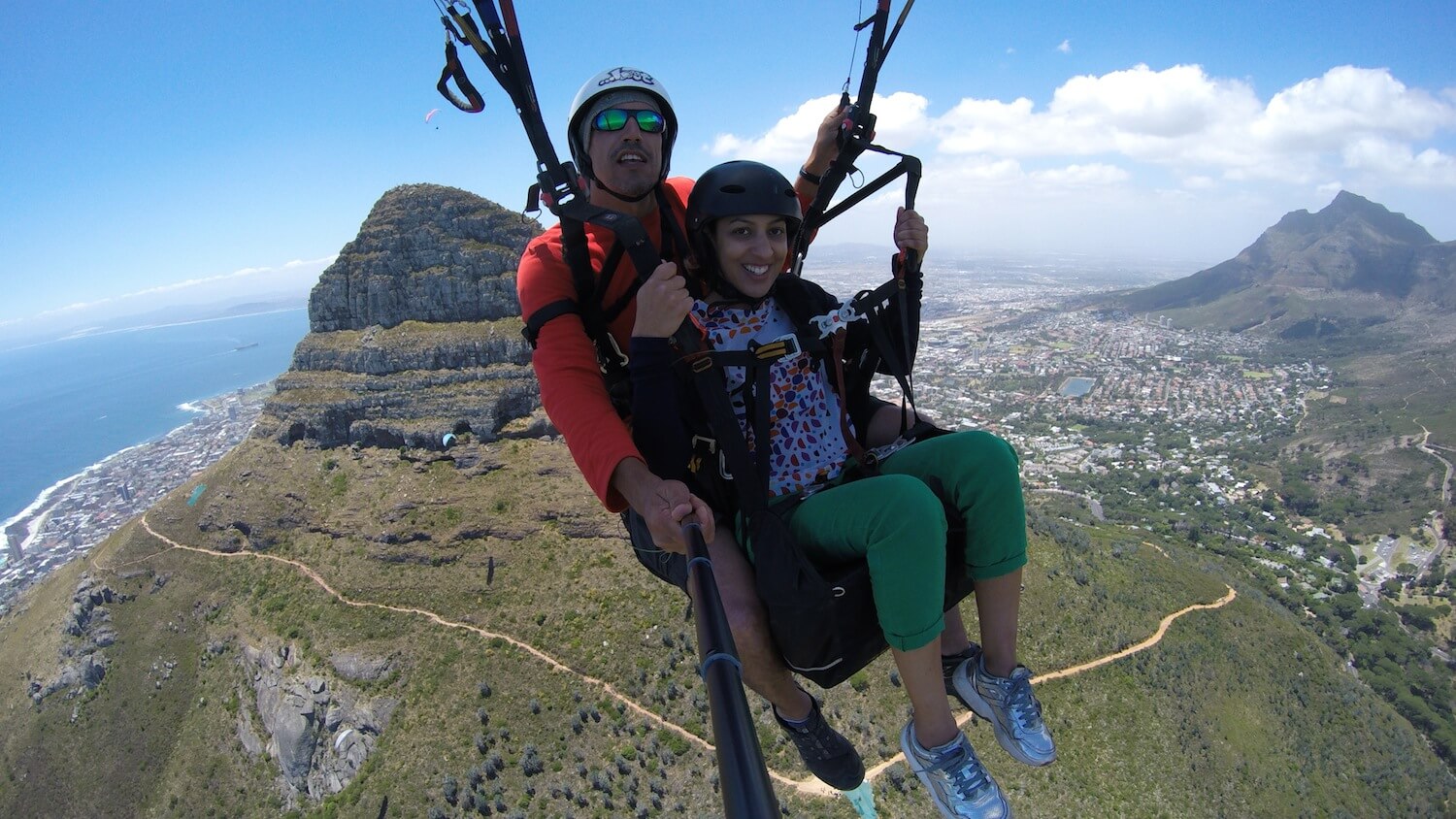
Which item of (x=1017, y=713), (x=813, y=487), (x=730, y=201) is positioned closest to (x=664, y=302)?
(x=730, y=201)

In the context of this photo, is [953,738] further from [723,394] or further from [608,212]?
[608,212]

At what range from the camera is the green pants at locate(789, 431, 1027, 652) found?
3299 mm

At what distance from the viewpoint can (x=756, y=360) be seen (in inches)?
153

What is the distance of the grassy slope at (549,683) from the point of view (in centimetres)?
2742

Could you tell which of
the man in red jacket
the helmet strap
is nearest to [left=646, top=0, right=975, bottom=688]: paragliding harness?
the man in red jacket

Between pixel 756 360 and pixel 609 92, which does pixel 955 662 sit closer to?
pixel 756 360

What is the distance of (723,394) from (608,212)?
4.24ft

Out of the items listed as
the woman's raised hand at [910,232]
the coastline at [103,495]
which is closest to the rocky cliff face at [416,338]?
the coastline at [103,495]

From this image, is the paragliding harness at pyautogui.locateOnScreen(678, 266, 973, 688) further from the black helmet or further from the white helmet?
the white helmet

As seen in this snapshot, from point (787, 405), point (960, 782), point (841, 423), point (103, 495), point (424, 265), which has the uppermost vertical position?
A: point (424, 265)

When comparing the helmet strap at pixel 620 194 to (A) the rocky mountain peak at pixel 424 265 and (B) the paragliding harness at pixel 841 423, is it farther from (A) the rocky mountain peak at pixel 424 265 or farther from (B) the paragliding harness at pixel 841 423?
(A) the rocky mountain peak at pixel 424 265

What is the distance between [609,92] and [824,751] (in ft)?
16.5

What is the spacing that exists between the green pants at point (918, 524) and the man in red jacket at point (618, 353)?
0.57m

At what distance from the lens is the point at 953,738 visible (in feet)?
12.4
